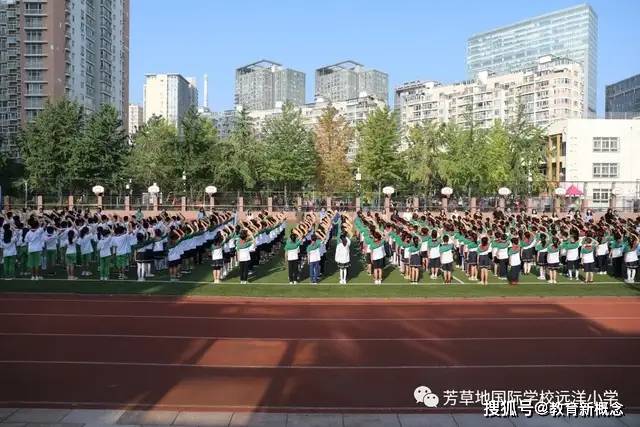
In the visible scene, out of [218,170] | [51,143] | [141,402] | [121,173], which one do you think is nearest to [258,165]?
[218,170]

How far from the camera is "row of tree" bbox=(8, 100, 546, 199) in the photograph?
50.4 meters

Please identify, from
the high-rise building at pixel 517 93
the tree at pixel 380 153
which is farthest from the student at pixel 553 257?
the high-rise building at pixel 517 93

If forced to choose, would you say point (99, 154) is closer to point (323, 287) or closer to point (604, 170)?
point (323, 287)

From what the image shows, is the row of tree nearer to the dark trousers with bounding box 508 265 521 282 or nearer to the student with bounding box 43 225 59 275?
the student with bounding box 43 225 59 275

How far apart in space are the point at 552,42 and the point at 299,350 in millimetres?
195042

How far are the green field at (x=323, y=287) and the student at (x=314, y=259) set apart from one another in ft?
0.87

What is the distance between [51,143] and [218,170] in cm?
1373

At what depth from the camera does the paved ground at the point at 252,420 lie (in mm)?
7402

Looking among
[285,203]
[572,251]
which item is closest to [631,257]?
[572,251]

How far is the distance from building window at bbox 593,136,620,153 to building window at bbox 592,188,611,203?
20.9ft

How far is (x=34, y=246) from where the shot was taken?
18.6m

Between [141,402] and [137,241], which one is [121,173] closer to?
[137,241]

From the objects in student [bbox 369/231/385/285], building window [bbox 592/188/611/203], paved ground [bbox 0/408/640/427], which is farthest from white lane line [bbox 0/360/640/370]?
building window [bbox 592/188/611/203]

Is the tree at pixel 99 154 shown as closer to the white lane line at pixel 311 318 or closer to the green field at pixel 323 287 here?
the green field at pixel 323 287
